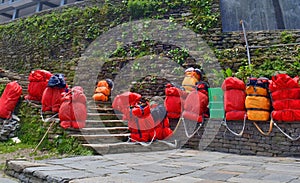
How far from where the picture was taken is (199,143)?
5695 millimetres

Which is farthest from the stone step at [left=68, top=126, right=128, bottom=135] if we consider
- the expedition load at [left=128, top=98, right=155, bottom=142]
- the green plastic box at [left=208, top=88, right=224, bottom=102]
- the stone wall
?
the green plastic box at [left=208, top=88, right=224, bottom=102]

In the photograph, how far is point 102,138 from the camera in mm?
4945

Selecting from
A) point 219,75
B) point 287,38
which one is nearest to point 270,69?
point 219,75

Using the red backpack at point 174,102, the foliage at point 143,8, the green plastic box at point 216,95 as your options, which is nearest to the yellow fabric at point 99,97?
the red backpack at point 174,102

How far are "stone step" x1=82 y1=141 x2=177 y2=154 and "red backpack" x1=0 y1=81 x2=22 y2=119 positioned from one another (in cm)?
224

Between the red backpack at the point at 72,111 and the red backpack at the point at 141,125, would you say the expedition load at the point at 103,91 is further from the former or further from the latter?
the red backpack at the point at 72,111

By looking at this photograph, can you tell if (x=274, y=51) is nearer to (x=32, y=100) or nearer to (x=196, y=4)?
(x=196, y=4)

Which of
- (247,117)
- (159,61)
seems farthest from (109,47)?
(247,117)

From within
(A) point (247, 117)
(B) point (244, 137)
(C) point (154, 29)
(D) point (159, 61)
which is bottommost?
(B) point (244, 137)

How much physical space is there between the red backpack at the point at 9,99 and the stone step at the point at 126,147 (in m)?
2.24

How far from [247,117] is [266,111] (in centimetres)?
36

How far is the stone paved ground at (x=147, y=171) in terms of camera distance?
9.45ft

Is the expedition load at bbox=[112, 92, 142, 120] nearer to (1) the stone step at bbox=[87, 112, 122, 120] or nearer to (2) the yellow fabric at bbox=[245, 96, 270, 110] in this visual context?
(1) the stone step at bbox=[87, 112, 122, 120]

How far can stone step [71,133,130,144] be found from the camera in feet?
15.2
